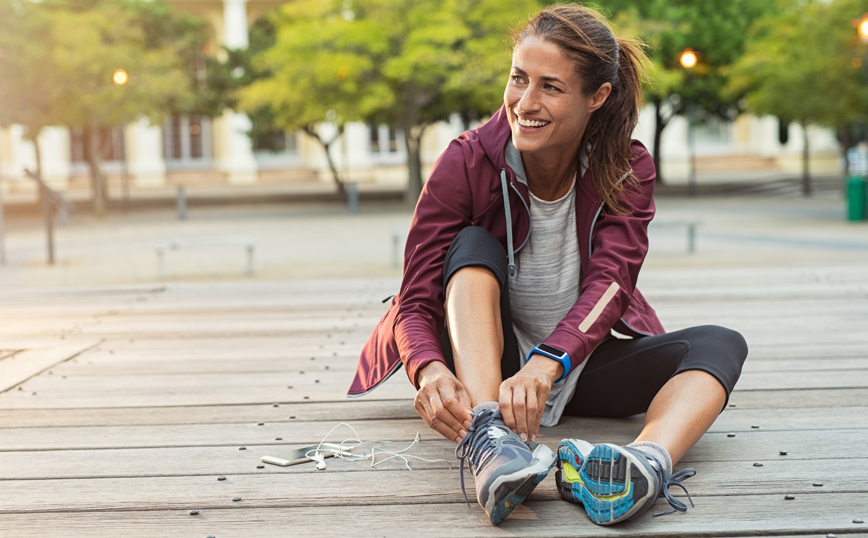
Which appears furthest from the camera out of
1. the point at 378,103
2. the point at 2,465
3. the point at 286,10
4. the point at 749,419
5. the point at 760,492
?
the point at 286,10

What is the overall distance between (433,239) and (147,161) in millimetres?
37797

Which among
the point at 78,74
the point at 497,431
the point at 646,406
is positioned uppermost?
the point at 78,74

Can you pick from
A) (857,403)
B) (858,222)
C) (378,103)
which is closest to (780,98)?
(858,222)

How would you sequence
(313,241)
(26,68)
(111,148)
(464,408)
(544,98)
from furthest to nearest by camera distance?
(111,148) → (26,68) → (313,241) → (544,98) → (464,408)

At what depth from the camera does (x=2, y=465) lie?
262cm

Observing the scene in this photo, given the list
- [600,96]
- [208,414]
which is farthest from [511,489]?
[208,414]

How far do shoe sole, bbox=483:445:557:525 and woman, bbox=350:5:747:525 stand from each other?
0.33 ft

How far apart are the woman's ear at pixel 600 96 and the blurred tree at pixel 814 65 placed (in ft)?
51.1

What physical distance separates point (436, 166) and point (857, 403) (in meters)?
1.59

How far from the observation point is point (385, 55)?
21.5 m

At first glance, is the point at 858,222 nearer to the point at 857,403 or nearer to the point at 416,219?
the point at 857,403

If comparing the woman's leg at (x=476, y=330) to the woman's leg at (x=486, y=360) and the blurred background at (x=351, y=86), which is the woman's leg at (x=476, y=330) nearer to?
the woman's leg at (x=486, y=360)

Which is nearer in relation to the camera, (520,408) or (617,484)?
(617,484)

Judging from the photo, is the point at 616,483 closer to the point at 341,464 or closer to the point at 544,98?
Result: the point at 341,464
